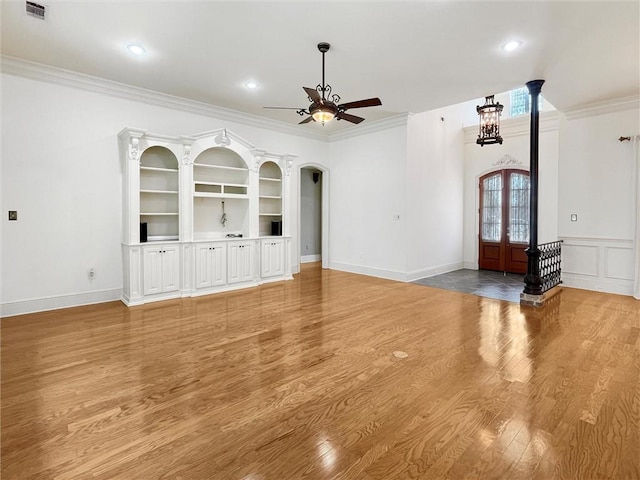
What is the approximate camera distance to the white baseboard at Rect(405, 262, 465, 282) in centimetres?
687

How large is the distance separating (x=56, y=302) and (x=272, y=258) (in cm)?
342

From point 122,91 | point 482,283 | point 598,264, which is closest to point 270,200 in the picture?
point 122,91

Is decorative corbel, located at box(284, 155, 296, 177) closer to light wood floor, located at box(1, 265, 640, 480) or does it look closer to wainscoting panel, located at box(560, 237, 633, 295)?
light wood floor, located at box(1, 265, 640, 480)

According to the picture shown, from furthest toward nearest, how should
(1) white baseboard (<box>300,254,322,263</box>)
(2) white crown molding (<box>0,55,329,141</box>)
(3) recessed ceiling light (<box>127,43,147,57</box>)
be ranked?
(1) white baseboard (<box>300,254,322,263</box>) → (2) white crown molding (<box>0,55,329,141</box>) → (3) recessed ceiling light (<box>127,43,147,57</box>)

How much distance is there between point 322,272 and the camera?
26.0 ft

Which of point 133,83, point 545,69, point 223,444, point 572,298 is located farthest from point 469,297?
point 133,83

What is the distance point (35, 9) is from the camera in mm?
3338

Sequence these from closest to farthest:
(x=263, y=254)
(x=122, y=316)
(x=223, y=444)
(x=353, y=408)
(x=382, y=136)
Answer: (x=223, y=444)
(x=353, y=408)
(x=122, y=316)
(x=263, y=254)
(x=382, y=136)

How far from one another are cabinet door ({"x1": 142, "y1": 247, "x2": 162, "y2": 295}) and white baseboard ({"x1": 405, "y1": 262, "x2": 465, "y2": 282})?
14.7 feet

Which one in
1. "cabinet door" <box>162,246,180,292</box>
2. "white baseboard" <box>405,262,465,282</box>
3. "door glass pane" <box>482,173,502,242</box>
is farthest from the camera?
"door glass pane" <box>482,173,502,242</box>

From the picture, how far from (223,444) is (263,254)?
15.6 ft

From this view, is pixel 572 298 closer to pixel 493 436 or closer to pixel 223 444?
pixel 493 436

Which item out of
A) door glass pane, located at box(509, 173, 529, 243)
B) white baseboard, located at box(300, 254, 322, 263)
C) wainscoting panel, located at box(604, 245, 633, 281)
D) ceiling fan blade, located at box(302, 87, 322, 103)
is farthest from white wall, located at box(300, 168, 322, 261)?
wainscoting panel, located at box(604, 245, 633, 281)

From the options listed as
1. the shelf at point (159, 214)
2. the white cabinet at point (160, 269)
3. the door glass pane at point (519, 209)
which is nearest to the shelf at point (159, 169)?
the shelf at point (159, 214)
